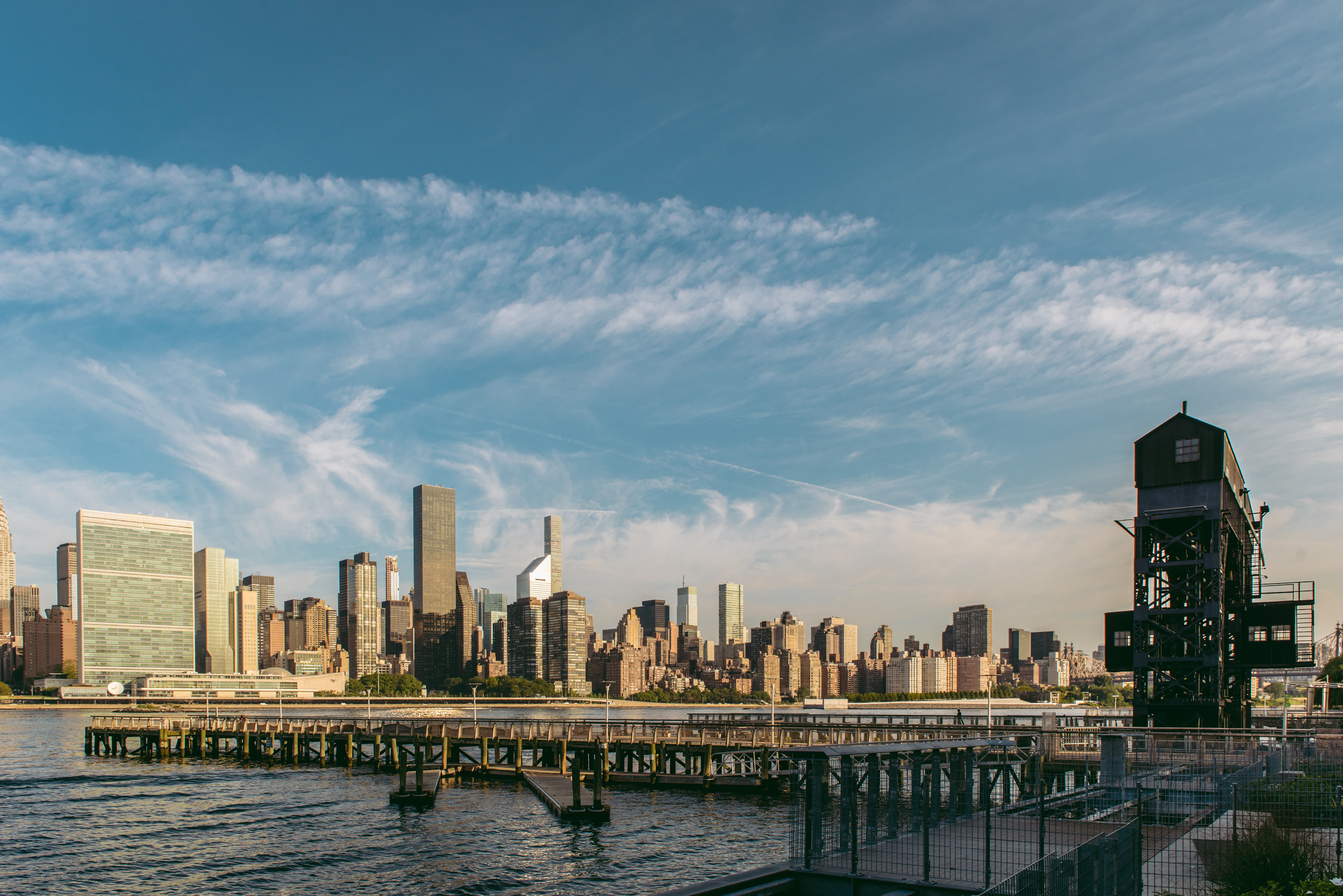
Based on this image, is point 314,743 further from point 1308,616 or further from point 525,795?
point 1308,616

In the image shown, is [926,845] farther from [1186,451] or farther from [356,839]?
[1186,451]

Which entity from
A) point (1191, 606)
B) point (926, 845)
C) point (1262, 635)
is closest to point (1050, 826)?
point (926, 845)

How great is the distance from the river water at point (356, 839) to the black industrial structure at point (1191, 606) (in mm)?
20426

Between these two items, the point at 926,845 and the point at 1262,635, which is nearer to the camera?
the point at 926,845

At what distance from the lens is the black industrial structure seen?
48.9 metres

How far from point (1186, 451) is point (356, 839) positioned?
45.0 m

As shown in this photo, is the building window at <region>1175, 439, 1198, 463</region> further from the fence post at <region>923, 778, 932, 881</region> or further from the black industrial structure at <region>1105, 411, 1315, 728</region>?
the fence post at <region>923, 778, 932, 881</region>

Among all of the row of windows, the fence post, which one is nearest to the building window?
the row of windows

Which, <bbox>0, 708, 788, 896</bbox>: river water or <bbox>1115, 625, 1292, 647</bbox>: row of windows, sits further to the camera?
Answer: <bbox>1115, 625, 1292, 647</bbox>: row of windows

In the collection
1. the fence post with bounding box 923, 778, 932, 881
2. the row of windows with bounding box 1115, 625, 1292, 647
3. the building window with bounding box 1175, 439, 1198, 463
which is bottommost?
the row of windows with bounding box 1115, 625, 1292, 647

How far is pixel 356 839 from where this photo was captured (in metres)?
45.6

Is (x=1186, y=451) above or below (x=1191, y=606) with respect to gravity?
above

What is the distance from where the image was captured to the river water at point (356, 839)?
37.3m

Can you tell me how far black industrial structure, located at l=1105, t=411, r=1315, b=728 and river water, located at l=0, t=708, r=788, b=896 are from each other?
67.0 feet
